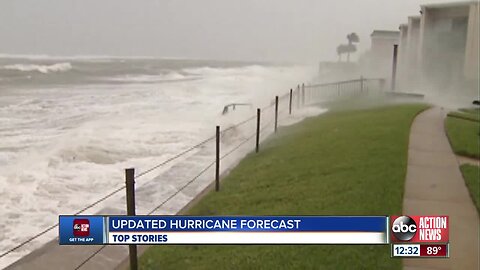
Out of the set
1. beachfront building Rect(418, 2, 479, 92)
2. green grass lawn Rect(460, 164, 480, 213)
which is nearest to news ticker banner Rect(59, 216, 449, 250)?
green grass lawn Rect(460, 164, 480, 213)

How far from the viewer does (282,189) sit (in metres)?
8.20

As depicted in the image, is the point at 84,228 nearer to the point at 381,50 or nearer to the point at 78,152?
the point at 78,152

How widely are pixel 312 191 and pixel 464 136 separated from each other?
6.18 meters

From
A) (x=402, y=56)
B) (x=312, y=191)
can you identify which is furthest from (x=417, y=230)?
(x=402, y=56)

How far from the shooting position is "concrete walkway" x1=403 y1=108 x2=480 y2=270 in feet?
16.3

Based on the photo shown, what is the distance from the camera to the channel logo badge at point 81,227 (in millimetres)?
4250

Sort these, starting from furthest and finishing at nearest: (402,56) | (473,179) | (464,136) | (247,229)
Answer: (402,56)
(464,136)
(473,179)
(247,229)

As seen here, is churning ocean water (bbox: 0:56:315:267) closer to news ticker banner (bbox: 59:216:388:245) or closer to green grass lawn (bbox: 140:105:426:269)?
green grass lawn (bbox: 140:105:426:269)

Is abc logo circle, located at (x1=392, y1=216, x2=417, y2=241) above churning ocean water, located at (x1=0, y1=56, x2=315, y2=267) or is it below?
above

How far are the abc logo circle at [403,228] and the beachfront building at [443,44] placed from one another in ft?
89.3

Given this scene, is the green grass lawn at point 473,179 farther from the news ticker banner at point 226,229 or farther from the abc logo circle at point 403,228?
the news ticker banner at point 226,229

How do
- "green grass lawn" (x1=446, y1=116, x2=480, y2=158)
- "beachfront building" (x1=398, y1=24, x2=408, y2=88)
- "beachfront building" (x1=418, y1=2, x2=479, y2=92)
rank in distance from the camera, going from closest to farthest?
"green grass lawn" (x1=446, y1=116, x2=480, y2=158)
"beachfront building" (x1=418, y1=2, x2=479, y2=92)
"beachfront building" (x1=398, y1=24, x2=408, y2=88)

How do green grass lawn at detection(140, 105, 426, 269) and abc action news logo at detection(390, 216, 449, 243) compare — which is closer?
abc action news logo at detection(390, 216, 449, 243)

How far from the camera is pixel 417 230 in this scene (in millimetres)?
4293
